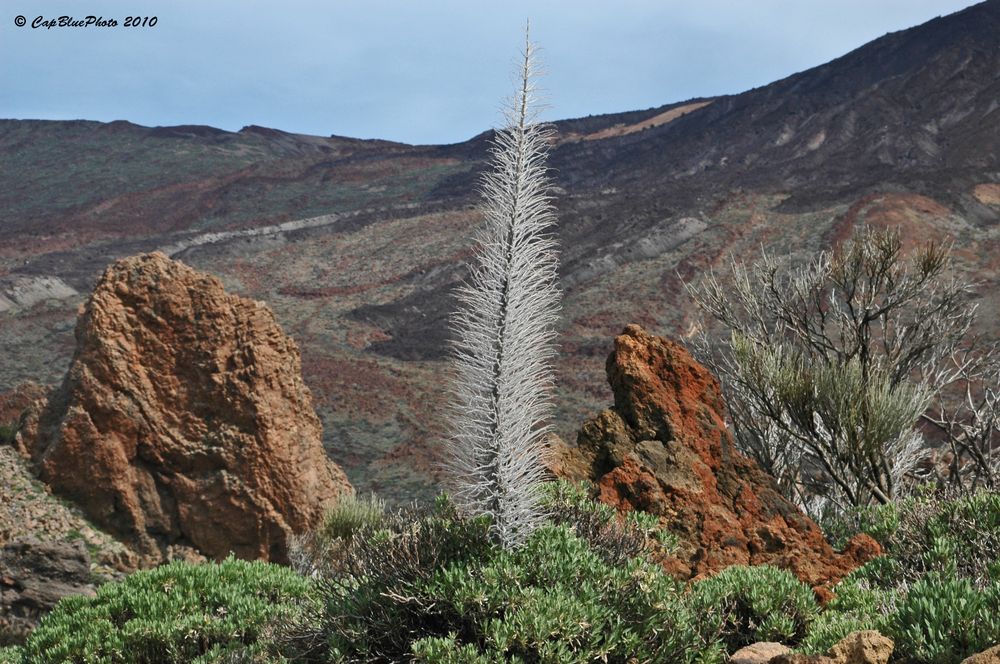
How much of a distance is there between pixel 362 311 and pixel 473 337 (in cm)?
3909

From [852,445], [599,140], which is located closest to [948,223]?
[852,445]

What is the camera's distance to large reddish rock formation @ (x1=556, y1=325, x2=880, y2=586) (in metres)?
6.42

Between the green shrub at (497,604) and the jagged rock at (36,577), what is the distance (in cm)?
608

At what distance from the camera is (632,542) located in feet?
15.9

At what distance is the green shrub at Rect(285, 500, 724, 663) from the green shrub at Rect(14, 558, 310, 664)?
1.30 m

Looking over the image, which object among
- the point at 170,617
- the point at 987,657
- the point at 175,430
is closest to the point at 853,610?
the point at 987,657

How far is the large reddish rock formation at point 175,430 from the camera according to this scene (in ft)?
38.8

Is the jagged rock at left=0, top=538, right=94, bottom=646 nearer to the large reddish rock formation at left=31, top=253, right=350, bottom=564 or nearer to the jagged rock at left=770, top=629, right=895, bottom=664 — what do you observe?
the large reddish rock formation at left=31, top=253, right=350, bottom=564

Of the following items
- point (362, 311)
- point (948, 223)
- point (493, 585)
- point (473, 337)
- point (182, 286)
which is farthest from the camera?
point (362, 311)

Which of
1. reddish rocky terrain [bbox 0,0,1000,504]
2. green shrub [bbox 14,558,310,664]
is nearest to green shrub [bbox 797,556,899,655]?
green shrub [bbox 14,558,310,664]

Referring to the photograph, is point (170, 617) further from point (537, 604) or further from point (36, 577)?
point (36, 577)

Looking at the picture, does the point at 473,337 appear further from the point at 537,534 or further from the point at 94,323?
the point at 94,323

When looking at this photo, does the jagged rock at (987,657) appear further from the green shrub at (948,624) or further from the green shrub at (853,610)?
the green shrub at (853,610)

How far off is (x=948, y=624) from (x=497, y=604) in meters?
1.91
